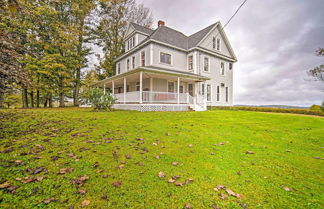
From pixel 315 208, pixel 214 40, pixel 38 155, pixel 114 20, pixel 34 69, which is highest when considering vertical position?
pixel 114 20

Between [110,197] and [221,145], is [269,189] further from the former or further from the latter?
[110,197]

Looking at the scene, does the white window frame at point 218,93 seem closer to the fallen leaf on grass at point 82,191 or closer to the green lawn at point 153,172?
the green lawn at point 153,172

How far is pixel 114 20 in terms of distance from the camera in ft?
76.1

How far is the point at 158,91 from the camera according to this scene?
15.2 meters

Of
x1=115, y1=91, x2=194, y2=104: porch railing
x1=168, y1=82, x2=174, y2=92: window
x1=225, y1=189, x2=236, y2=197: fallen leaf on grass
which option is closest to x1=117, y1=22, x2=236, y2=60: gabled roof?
x1=168, y1=82, x2=174, y2=92: window

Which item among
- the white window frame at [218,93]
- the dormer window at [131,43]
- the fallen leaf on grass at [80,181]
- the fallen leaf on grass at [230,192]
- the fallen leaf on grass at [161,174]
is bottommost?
the fallen leaf on grass at [230,192]

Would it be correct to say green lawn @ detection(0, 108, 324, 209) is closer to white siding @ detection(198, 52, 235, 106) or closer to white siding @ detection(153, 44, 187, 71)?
white siding @ detection(153, 44, 187, 71)

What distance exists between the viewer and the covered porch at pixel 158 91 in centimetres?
1223

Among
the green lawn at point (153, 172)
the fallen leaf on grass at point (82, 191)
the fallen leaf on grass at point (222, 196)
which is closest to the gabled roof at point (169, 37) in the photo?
the green lawn at point (153, 172)

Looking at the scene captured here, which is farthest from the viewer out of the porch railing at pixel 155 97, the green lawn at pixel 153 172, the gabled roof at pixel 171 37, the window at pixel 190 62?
the window at pixel 190 62

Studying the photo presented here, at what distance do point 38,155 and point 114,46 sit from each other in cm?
2393

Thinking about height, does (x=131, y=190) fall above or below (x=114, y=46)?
below

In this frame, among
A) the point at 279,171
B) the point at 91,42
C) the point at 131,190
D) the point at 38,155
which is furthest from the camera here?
the point at 91,42

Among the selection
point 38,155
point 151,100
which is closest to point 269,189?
point 38,155
